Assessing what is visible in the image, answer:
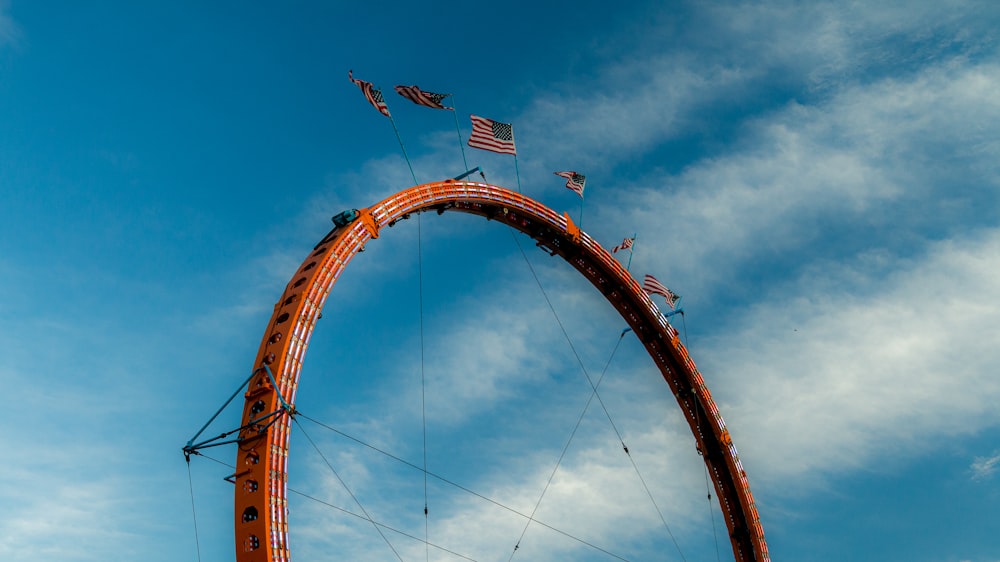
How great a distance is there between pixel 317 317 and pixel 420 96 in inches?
451

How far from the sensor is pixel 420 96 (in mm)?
41938

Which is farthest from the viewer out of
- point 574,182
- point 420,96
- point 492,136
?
point 574,182

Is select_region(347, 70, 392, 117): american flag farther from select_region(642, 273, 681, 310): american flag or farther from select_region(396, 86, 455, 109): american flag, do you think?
select_region(642, 273, 681, 310): american flag

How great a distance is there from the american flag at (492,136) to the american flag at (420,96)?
3.68 meters

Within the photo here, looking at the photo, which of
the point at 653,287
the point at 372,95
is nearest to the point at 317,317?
the point at 372,95

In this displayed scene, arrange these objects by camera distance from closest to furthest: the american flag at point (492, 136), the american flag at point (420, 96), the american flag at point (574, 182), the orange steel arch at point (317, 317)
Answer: the orange steel arch at point (317, 317), the american flag at point (420, 96), the american flag at point (492, 136), the american flag at point (574, 182)

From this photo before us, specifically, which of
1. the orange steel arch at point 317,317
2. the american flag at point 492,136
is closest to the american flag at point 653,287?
the orange steel arch at point 317,317

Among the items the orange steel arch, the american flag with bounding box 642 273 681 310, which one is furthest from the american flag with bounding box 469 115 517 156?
the american flag with bounding box 642 273 681 310

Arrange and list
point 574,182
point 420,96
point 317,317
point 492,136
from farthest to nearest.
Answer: point 574,182 < point 492,136 < point 420,96 < point 317,317

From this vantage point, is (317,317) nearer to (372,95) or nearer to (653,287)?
(372,95)

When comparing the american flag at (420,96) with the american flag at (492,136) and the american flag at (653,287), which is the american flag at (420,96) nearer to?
the american flag at (492,136)

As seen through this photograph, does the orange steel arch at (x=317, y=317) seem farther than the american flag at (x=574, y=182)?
No

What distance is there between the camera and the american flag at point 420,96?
1644 inches

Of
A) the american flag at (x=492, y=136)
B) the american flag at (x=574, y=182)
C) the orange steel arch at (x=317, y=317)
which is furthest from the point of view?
the american flag at (x=574, y=182)
